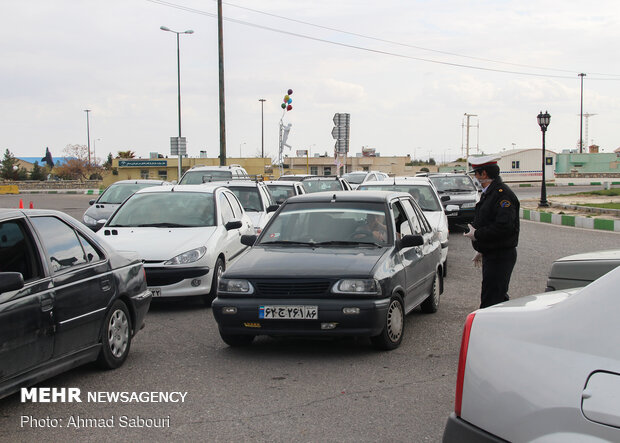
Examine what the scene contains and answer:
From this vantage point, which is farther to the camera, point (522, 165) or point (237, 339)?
point (522, 165)

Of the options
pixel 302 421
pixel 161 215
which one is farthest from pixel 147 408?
pixel 161 215

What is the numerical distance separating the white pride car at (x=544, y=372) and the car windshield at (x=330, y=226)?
14.2 ft

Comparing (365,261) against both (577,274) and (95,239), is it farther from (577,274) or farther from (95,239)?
(95,239)

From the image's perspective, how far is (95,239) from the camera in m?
6.16

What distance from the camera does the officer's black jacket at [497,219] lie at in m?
6.38

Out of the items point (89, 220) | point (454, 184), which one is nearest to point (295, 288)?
point (89, 220)

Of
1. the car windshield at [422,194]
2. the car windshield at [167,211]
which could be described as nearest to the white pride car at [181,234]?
the car windshield at [167,211]

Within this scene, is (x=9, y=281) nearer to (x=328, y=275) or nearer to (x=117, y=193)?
(x=328, y=275)

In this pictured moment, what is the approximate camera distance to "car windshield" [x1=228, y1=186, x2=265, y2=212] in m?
14.2

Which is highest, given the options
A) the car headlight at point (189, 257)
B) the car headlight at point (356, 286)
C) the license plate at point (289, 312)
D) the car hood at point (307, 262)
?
the car hood at point (307, 262)

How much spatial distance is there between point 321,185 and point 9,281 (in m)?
16.6

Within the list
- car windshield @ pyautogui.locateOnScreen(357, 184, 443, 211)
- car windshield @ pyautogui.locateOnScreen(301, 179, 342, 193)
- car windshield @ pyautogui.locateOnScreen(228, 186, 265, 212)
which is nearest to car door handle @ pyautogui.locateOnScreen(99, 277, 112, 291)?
car windshield @ pyautogui.locateOnScreen(228, 186, 265, 212)

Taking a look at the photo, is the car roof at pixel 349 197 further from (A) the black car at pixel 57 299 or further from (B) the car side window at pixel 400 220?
(A) the black car at pixel 57 299

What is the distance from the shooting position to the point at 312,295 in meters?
6.34
